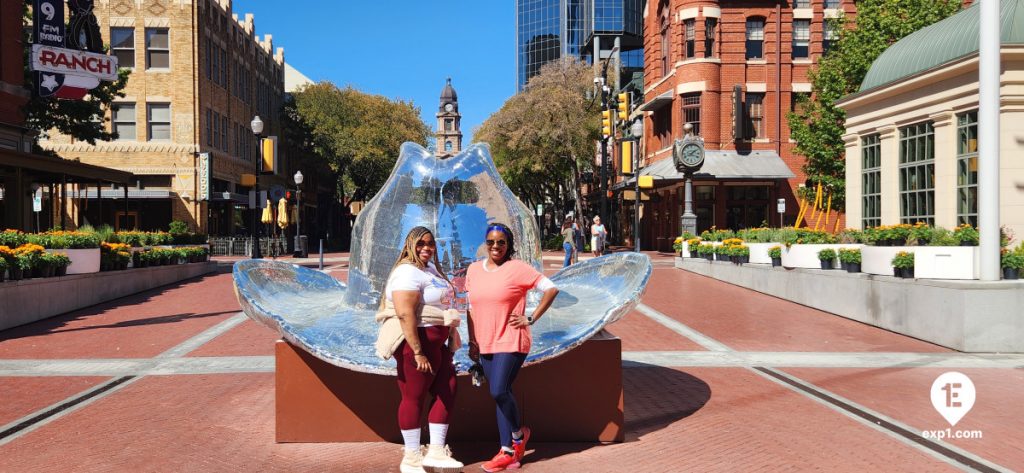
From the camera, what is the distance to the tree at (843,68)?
26281 millimetres

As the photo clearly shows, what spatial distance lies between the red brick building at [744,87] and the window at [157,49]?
81.6ft

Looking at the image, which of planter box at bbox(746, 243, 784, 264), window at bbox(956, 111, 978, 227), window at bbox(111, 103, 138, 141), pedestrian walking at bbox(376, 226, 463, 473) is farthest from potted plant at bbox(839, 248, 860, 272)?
window at bbox(111, 103, 138, 141)

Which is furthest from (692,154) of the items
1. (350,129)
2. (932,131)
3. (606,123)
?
(350,129)

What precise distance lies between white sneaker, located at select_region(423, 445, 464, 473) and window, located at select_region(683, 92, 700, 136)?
3385cm

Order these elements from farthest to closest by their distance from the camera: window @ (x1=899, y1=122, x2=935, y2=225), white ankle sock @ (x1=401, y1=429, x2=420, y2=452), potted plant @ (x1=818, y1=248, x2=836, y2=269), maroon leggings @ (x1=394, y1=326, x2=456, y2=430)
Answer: window @ (x1=899, y1=122, x2=935, y2=225) → potted plant @ (x1=818, y1=248, x2=836, y2=269) → white ankle sock @ (x1=401, y1=429, x2=420, y2=452) → maroon leggings @ (x1=394, y1=326, x2=456, y2=430)

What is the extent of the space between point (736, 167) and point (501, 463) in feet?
107

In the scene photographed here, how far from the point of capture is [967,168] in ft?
50.8

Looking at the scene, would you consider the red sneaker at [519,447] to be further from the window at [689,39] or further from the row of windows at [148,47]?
the row of windows at [148,47]

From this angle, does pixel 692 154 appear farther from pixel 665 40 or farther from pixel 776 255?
pixel 665 40

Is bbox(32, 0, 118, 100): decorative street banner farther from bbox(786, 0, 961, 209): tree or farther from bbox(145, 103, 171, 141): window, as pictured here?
bbox(786, 0, 961, 209): tree

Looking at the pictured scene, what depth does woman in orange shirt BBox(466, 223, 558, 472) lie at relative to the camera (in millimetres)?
5047

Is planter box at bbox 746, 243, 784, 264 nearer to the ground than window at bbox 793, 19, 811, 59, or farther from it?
nearer to the ground

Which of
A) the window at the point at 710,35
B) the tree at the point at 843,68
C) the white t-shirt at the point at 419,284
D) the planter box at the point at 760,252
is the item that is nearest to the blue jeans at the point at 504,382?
the white t-shirt at the point at 419,284

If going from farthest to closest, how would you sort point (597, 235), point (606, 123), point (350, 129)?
point (350, 129) < point (606, 123) < point (597, 235)
